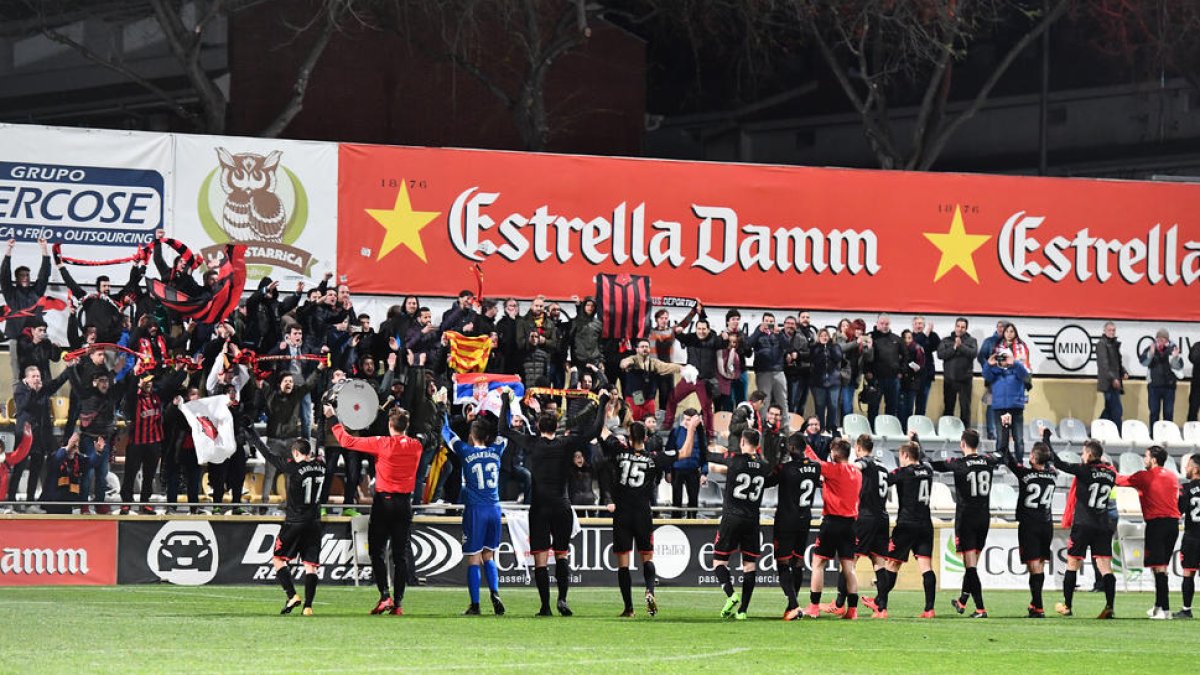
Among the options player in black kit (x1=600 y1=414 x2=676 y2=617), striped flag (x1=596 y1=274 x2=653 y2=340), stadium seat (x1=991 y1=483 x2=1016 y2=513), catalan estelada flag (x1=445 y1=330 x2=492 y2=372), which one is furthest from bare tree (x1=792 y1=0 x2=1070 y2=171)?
player in black kit (x1=600 y1=414 x2=676 y2=617)

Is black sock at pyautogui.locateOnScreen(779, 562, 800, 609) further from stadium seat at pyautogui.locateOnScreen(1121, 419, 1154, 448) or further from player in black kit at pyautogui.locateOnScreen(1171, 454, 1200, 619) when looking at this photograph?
stadium seat at pyautogui.locateOnScreen(1121, 419, 1154, 448)

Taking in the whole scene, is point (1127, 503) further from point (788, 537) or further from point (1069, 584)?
point (788, 537)

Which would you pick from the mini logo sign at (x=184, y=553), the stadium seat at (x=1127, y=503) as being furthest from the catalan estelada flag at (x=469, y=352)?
the stadium seat at (x=1127, y=503)

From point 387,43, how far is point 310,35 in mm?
1668

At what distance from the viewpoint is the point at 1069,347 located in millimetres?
31500

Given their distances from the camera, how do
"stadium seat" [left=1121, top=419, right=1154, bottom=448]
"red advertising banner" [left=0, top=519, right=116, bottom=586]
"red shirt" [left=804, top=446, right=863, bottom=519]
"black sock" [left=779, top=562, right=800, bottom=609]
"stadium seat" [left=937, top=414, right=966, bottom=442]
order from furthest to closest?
"stadium seat" [left=1121, top=419, right=1154, bottom=448] < "stadium seat" [left=937, top=414, right=966, bottom=442] < "red advertising banner" [left=0, top=519, right=116, bottom=586] < "red shirt" [left=804, top=446, right=863, bottom=519] < "black sock" [left=779, top=562, right=800, bottom=609]

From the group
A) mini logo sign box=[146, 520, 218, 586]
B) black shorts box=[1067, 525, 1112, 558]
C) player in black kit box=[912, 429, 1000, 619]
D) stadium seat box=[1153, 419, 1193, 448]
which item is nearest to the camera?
player in black kit box=[912, 429, 1000, 619]

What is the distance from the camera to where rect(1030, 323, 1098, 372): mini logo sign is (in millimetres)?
31375

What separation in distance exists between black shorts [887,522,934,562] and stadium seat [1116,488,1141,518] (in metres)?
9.81

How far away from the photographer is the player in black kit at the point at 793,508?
61.7 feet

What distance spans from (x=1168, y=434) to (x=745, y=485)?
46.5ft

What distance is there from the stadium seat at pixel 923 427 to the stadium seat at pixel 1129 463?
296cm

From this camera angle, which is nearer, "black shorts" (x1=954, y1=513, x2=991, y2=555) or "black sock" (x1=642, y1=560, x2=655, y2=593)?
"black sock" (x1=642, y1=560, x2=655, y2=593)

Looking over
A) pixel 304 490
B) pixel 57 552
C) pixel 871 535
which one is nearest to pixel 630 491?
pixel 304 490
